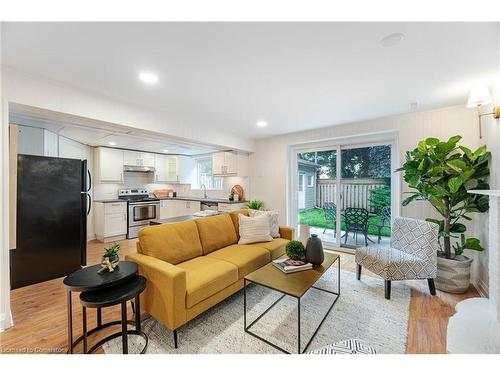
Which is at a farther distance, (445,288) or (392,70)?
(445,288)

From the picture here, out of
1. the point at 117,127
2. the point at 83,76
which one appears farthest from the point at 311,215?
the point at 83,76

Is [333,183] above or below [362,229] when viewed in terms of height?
above

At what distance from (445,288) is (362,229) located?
5.09ft

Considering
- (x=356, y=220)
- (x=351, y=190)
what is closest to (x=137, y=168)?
(x=351, y=190)

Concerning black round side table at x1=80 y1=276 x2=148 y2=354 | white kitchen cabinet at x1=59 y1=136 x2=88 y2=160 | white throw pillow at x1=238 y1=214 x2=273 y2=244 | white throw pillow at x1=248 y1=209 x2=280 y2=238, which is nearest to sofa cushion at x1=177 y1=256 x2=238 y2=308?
black round side table at x1=80 y1=276 x2=148 y2=354

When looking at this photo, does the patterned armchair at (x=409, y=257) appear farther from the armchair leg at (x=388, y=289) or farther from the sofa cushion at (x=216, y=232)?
the sofa cushion at (x=216, y=232)

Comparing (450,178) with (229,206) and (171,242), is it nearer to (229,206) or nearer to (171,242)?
(171,242)

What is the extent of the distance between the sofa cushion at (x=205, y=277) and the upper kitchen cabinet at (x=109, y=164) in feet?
12.6

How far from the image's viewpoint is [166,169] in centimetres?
614

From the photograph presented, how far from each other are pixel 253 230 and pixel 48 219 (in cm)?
278

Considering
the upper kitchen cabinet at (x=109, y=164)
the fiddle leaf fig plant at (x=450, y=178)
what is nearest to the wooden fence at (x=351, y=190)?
the fiddle leaf fig plant at (x=450, y=178)

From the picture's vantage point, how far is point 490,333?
1.55 metres

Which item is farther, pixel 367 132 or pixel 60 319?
pixel 367 132
